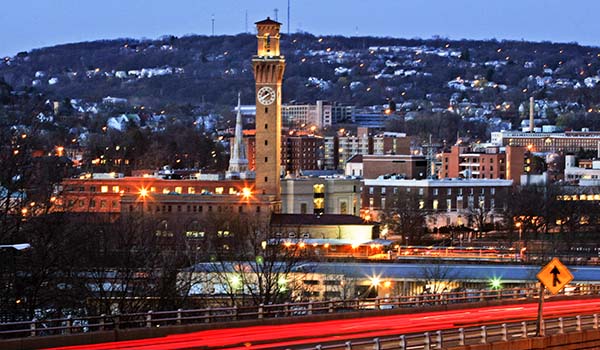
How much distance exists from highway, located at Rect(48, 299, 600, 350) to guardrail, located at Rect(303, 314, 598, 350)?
4.65ft

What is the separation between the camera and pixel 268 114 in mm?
90250

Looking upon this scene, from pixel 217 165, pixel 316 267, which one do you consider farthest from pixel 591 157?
pixel 316 267

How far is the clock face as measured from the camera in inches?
3541

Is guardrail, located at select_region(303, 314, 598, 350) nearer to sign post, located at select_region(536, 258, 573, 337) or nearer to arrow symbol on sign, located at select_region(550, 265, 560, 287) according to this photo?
sign post, located at select_region(536, 258, 573, 337)

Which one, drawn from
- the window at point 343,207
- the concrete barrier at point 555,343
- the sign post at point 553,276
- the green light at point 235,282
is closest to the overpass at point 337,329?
the concrete barrier at point 555,343

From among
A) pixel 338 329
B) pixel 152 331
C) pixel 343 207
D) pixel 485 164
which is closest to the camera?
pixel 152 331

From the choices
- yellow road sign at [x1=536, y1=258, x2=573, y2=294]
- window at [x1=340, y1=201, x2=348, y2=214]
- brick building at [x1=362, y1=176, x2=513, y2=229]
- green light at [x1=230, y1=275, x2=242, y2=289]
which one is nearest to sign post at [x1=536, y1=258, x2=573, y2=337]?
yellow road sign at [x1=536, y1=258, x2=573, y2=294]

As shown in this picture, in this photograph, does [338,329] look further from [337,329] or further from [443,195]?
[443,195]

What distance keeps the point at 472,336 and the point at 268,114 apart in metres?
61.9

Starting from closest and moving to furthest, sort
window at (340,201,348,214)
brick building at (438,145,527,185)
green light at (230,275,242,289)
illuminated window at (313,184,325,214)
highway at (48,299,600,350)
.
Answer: highway at (48,299,600,350) < green light at (230,275,242,289) < illuminated window at (313,184,325,214) < window at (340,201,348,214) < brick building at (438,145,527,185)

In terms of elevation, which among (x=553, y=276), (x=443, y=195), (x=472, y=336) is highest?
(x=443, y=195)

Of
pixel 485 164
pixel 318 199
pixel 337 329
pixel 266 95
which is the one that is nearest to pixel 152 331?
pixel 337 329

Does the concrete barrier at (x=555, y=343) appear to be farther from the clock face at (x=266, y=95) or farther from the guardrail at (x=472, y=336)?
the clock face at (x=266, y=95)

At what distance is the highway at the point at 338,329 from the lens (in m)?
28.9
